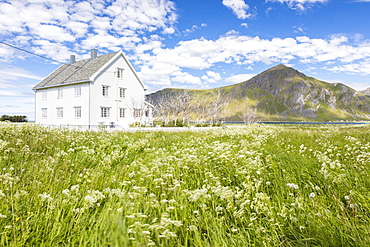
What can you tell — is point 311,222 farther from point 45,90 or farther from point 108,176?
point 45,90

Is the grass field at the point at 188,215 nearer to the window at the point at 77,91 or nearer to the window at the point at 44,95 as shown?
the window at the point at 77,91

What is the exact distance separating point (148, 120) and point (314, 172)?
3829 centimetres

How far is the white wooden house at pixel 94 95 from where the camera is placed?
33938mm

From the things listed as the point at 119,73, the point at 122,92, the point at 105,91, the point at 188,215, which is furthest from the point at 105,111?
the point at 188,215

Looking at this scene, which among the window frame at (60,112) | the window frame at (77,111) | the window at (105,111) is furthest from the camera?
the window frame at (60,112)

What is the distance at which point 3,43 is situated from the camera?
1466 cm

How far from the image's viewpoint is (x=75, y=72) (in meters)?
38.1

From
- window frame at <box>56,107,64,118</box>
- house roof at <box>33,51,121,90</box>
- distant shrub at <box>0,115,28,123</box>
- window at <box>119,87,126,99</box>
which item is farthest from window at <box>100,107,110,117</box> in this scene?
distant shrub at <box>0,115,28,123</box>

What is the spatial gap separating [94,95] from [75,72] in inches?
311

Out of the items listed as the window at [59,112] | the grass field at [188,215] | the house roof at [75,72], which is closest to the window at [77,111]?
the house roof at [75,72]

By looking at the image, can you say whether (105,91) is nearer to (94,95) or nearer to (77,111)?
(94,95)

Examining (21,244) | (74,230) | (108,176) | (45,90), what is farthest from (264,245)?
(45,90)

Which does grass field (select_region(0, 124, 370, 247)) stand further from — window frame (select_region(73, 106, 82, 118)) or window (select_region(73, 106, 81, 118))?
window (select_region(73, 106, 81, 118))

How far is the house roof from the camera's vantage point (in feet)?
115
